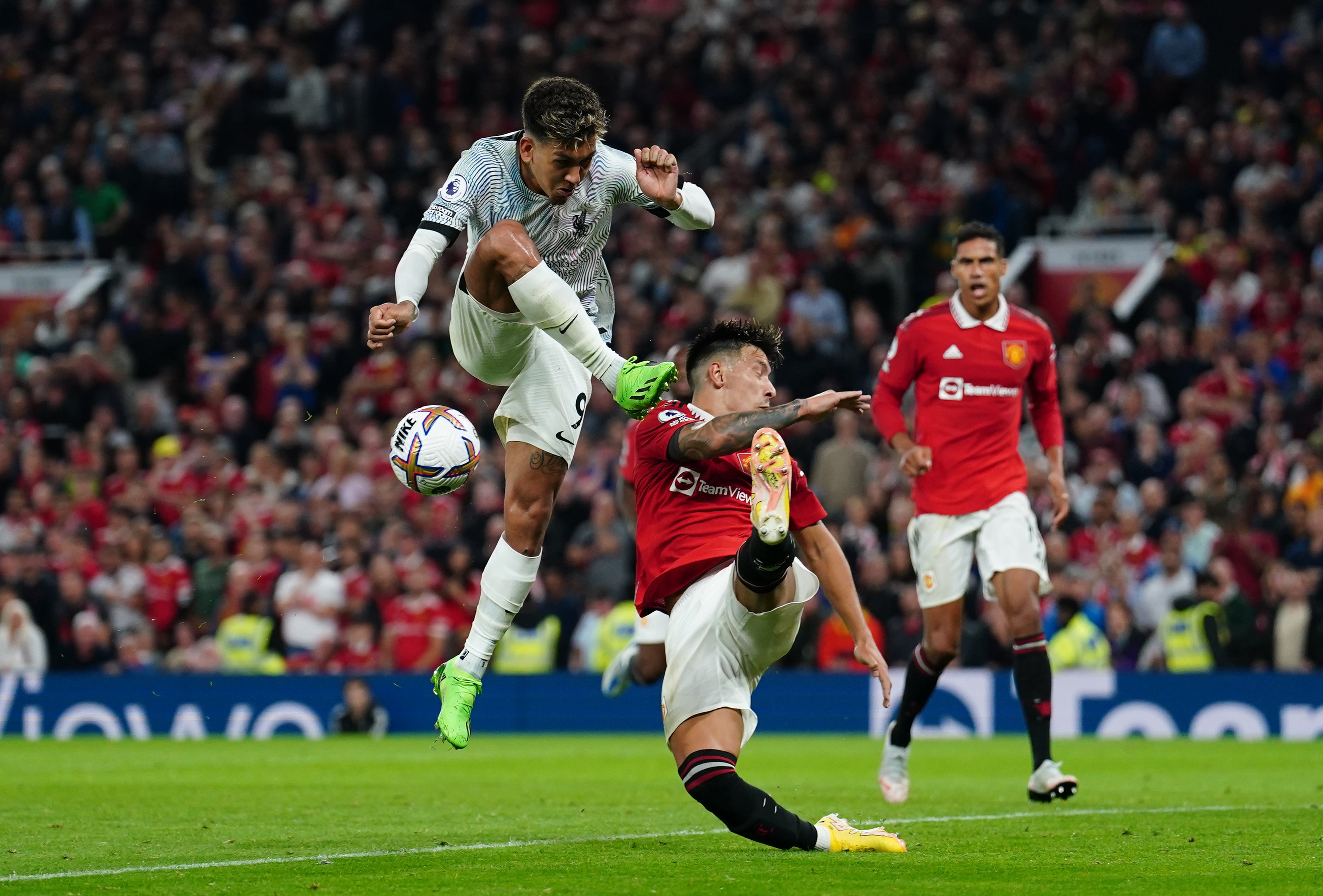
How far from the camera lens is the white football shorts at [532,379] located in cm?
852

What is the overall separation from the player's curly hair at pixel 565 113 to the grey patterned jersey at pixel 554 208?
1.13ft

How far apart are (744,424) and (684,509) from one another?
631 millimetres

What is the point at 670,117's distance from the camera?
2362 centimetres

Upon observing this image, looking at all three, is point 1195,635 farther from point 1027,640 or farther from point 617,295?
point 617,295

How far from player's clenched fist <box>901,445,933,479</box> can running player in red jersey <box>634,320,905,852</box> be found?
7.50ft

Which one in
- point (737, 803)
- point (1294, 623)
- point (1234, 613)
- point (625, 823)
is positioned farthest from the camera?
point (1234, 613)

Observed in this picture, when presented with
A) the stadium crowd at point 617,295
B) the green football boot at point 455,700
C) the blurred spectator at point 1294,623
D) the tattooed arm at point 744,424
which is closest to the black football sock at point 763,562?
the tattooed arm at point 744,424

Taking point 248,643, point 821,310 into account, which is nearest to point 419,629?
point 248,643

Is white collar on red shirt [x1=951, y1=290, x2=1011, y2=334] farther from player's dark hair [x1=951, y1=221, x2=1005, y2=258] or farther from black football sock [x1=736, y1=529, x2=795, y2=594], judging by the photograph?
black football sock [x1=736, y1=529, x2=795, y2=594]

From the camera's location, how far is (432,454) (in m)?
8.15

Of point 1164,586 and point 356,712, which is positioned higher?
point 1164,586

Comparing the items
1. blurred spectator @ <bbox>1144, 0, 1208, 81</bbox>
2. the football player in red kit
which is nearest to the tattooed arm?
the football player in red kit

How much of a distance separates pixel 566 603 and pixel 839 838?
10936 millimetres

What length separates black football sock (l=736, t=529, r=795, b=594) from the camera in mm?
6516
